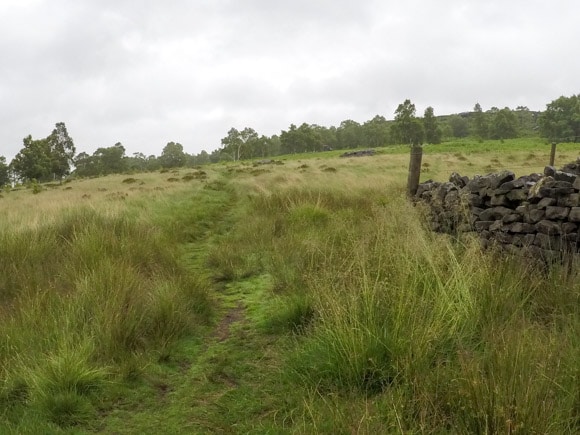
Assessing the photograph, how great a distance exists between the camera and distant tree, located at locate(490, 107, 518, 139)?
82688mm

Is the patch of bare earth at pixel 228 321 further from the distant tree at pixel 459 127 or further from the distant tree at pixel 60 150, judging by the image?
the distant tree at pixel 459 127

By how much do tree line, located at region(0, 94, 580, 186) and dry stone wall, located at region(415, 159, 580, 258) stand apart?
51370 mm

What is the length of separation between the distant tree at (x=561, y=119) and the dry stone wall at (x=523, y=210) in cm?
7566

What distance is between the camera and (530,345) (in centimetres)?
263

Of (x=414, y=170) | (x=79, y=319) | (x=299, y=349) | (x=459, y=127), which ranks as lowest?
(x=299, y=349)

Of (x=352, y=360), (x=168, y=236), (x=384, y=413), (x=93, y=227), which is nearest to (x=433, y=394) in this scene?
(x=384, y=413)

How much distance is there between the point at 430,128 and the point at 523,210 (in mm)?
76372

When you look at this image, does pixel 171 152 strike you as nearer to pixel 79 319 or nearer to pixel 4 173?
pixel 4 173

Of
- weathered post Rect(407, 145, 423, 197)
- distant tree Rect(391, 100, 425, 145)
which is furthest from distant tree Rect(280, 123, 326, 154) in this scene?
weathered post Rect(407, 145, 423, 197)

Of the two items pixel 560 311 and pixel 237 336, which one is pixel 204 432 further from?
pixel 560 311

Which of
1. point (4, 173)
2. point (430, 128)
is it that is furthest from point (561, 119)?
point (4, 173)

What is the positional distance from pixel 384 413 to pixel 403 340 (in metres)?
0.59

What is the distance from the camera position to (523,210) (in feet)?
17.6

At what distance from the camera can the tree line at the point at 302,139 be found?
57.3m
